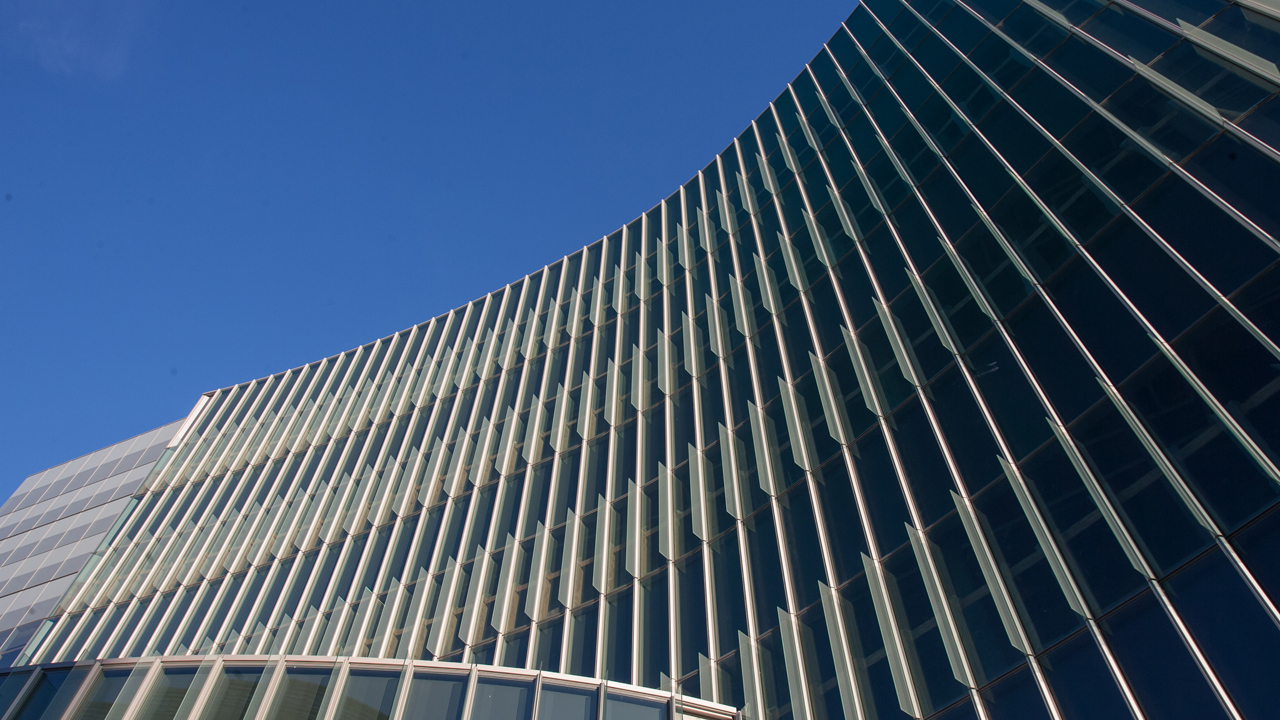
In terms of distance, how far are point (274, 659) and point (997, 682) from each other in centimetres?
975

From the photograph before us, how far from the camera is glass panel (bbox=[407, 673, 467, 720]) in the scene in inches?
420

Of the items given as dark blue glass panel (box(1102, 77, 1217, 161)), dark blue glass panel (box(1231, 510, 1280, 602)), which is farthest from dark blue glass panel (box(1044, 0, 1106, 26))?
dark blue glass panel (box(1231, 510, 1280, 602))

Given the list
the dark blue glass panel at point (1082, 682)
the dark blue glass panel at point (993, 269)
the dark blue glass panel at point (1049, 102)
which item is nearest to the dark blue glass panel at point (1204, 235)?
the dark blue glass panel at point (993, 269)

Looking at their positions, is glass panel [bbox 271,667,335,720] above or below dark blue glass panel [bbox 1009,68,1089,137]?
below

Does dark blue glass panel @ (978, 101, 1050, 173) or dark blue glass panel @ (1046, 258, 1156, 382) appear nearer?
dark blue glass panel @ (1046, 258, 1156, 382)

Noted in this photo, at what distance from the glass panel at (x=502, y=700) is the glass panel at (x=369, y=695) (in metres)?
1.09

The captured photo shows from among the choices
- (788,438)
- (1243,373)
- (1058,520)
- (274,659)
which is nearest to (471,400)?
(788,438)

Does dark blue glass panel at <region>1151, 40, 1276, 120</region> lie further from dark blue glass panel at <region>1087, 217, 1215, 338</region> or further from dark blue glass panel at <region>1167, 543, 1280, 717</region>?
dark blue glass panel at <region>1167, 543, 1280, 717</region>

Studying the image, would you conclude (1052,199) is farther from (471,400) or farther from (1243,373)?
(471,400)

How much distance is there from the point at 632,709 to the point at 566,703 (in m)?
Result: 0.88

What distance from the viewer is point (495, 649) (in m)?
19.4

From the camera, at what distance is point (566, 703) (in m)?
10.9

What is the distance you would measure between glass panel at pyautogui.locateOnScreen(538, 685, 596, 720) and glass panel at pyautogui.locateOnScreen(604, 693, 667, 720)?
8.9 inches

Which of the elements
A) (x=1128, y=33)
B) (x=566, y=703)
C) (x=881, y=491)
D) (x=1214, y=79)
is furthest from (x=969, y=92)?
(x=566, y=703)
